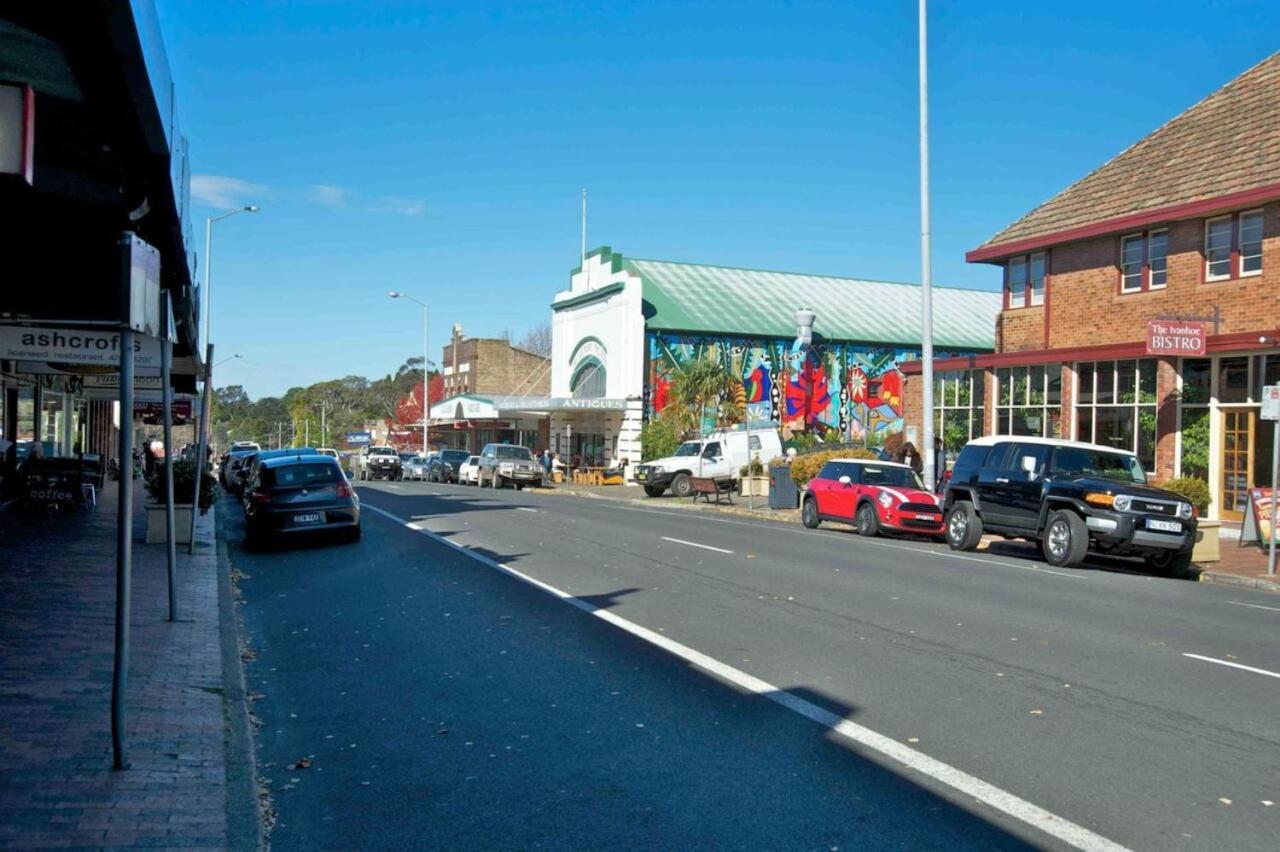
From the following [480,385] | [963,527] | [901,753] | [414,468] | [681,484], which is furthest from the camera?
[480,385]

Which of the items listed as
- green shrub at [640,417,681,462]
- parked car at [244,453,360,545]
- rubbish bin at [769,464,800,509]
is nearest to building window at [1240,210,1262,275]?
rubbish bin at [769,464,800,509]

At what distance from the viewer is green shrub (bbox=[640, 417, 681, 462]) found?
149 ft

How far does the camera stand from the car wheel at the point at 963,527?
18.8 meters

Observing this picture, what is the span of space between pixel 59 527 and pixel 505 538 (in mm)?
7591

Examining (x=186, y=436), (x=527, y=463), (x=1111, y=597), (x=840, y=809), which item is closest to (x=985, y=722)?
(x=840, y=809)

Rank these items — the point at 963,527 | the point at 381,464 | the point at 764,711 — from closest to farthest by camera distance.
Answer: the point at 764,711 → the point at 963,527 → the point at 381,464

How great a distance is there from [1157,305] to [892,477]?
6.96m

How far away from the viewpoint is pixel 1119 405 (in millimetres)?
23750

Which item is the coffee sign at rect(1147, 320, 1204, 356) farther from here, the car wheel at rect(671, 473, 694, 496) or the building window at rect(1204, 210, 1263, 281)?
the car wheel at rect(671, 473, 694, 496)

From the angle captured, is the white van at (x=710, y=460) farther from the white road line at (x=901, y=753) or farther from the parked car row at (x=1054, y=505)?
the white road line at (x=901, y=753)

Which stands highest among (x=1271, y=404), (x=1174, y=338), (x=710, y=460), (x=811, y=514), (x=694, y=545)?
(x=1174, y=338)

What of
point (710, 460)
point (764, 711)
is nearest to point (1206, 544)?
point (764, 711)

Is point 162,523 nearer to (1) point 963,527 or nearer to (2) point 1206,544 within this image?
(1) point 963,527

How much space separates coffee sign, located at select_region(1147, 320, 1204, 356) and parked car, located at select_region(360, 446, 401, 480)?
132 feet
